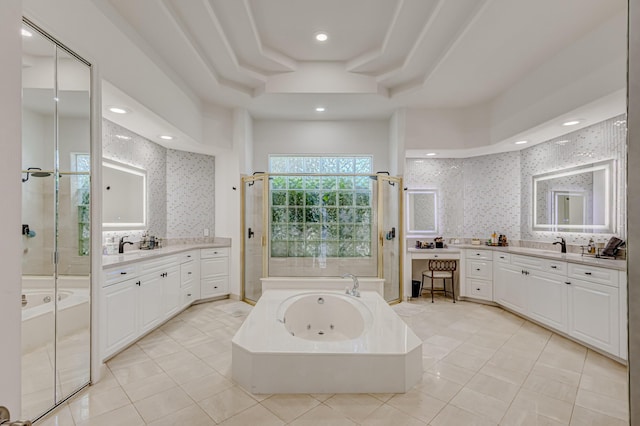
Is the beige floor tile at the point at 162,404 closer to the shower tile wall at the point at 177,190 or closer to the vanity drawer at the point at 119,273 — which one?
the vanity drawer at the point at 119,273

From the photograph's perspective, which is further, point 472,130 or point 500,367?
point 472,130

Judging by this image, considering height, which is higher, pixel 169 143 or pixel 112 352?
pixel 169 143

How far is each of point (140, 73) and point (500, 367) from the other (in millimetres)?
4328

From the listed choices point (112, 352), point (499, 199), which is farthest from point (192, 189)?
point (499, 199)

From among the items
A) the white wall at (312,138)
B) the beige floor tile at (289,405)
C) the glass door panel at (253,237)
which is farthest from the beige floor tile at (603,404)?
the white wall at (312,138)

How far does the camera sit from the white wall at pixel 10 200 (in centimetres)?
59

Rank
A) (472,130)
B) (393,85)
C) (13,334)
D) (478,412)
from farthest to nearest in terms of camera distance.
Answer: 1. (472,130)
2. (393,85)
3. (478,412)
4. (13,334)

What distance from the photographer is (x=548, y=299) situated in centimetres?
339

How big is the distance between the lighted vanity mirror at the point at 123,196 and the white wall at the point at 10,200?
10.8 ft

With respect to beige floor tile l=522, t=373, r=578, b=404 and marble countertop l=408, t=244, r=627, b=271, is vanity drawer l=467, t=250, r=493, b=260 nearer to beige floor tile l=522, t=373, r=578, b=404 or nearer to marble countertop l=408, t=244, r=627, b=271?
marble countertop l=408, t=244, r=627, b=271

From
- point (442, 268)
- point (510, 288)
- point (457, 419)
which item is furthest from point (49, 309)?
point (510, 288)

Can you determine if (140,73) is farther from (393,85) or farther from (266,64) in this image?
(393,85)

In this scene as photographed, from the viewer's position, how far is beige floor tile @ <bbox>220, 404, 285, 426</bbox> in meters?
1.86

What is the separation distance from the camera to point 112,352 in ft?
8.58
